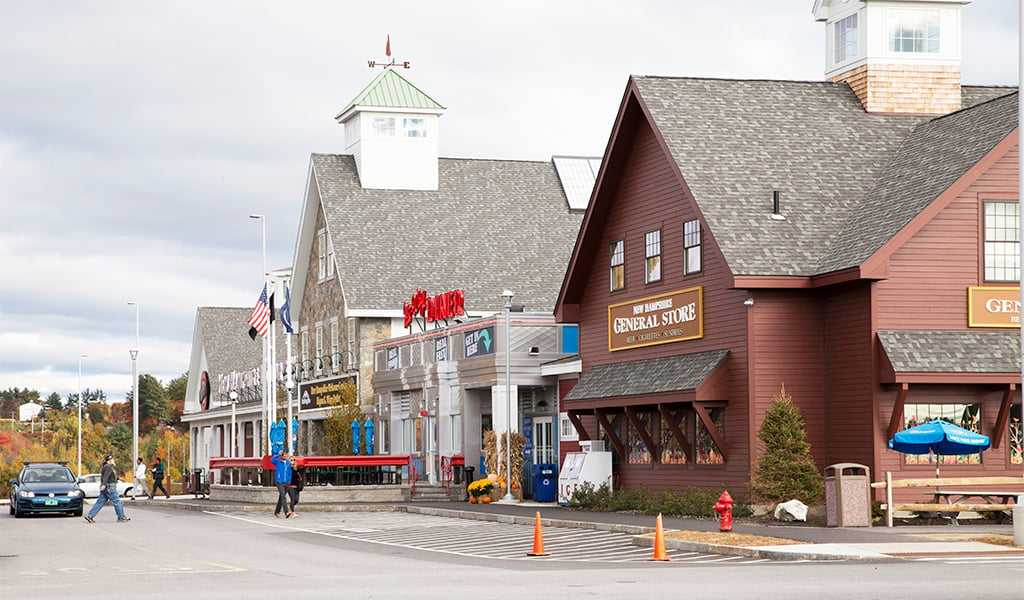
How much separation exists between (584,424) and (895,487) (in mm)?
11602

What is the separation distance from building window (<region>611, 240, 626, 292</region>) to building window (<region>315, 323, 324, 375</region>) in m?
23.9

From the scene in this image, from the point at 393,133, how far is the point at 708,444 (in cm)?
3016

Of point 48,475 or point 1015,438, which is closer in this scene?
point 1015,438

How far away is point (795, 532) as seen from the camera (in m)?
25.1

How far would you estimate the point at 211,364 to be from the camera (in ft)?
265

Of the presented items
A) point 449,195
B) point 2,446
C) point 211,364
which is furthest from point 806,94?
point 2,446

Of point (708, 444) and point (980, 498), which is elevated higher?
point (708, 444)

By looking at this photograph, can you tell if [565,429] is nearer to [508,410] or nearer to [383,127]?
[508,410]

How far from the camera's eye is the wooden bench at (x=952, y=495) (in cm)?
2659

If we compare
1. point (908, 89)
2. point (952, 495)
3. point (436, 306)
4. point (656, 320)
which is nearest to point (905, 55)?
point (908, 89)

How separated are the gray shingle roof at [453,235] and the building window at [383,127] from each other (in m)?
1.84

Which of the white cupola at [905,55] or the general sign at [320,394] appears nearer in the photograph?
the white cupola at [905,55]

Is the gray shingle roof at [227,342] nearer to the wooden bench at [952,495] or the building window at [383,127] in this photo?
the building window at [383,127]

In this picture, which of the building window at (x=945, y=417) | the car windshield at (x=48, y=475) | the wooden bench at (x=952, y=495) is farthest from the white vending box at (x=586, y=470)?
the car windshield at (x=48, y=475)
